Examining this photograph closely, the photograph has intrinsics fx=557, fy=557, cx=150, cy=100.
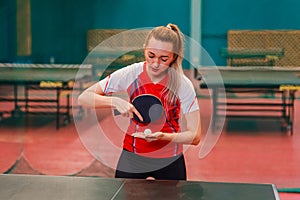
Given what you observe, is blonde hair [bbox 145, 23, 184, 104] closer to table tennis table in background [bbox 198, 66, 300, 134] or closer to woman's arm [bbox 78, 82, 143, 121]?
woman's arm [bbox 78, 82, 143, 121]

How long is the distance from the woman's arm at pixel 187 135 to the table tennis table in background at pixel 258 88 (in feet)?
7.65

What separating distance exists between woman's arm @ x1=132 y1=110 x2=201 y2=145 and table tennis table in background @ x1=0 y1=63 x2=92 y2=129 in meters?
2.46

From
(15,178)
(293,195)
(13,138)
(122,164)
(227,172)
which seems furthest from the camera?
(13,138)

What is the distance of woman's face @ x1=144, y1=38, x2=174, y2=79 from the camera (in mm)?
2150

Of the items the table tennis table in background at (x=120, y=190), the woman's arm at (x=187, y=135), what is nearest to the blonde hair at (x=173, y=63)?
the woman's arm at (x=187, y=135)

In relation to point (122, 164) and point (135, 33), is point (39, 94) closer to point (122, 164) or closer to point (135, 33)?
point (135, 33)

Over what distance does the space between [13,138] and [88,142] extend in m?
1.05

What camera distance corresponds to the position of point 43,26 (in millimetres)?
4688

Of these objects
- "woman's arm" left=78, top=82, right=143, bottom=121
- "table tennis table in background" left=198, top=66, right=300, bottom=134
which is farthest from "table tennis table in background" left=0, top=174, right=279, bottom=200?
"table tennis table in background" left=198, top=66, right=300, bottom=134

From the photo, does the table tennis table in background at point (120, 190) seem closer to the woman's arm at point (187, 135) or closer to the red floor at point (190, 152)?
the woman's arm at point (187, 135)

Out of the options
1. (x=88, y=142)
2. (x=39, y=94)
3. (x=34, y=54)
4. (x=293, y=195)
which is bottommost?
(x=293, y=195)

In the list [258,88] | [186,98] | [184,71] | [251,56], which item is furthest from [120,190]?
[258,88]

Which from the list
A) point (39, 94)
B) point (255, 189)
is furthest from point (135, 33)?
point (255, 189)

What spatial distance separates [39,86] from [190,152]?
1.55 metres
